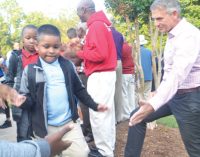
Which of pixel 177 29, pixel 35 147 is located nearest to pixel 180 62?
pixel 177 29

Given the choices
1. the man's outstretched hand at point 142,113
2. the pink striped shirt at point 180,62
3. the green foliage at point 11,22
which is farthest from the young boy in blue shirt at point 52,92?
the green foliage at point 11,22

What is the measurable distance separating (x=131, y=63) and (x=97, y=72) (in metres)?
2.46

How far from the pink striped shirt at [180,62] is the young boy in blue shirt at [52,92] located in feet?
2.14

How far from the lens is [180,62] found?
3.94m

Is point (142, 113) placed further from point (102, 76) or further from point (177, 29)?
point (102, 76)

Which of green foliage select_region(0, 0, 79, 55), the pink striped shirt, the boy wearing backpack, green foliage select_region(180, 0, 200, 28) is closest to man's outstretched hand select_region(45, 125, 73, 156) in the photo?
the pink striped shirt

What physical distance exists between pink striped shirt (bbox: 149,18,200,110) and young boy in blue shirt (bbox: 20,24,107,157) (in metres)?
0.65

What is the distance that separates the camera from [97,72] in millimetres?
5211

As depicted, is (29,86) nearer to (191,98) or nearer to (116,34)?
(191,98)

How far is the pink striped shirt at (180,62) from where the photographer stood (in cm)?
383

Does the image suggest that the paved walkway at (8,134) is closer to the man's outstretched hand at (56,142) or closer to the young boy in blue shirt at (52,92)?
the young boy in blue shirt at (52,92)

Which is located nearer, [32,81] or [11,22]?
[32,81]

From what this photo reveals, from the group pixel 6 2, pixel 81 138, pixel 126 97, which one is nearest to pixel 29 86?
pixel 81 138

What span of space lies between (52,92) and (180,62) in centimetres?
130
